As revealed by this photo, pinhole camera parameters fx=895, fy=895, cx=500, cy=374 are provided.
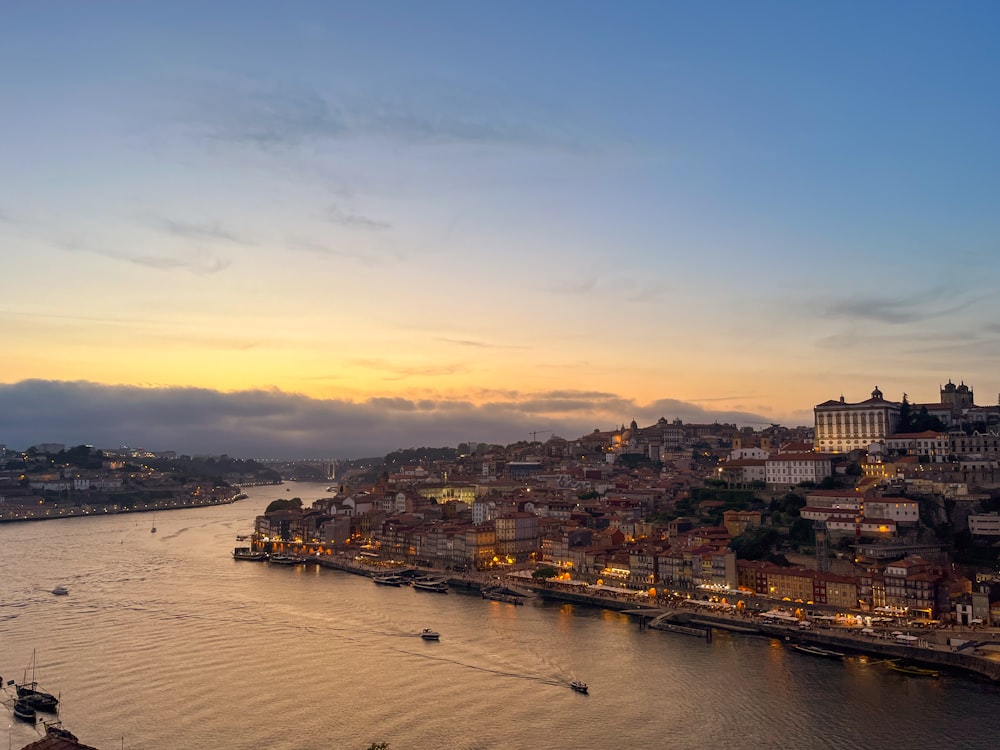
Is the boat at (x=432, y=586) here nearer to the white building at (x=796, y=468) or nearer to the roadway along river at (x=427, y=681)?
the roadway along river at (x=427, y=681)

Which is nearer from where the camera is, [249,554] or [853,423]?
[853,423]

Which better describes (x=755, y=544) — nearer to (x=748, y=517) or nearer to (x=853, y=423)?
(x=748, y=517)

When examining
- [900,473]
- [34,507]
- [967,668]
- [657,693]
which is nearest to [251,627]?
[657,693]

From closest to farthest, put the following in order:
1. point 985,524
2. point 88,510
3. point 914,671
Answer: point 914,671, point 985,524, point 88,510

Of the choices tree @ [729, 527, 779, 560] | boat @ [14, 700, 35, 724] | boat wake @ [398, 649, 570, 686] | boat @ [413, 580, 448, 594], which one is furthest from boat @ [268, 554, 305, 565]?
boat @ [14, 700, 35, 724]

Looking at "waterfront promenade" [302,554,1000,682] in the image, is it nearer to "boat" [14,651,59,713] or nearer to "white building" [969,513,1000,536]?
"white building" [969,513,1000,536]

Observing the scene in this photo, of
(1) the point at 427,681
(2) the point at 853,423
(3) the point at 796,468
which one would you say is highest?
(2) the point at 853,423

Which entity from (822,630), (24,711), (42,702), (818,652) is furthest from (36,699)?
(822,630)
